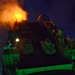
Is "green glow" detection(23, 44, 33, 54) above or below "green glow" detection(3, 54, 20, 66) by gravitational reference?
above

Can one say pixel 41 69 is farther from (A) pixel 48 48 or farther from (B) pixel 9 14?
(B) pixel 9 14

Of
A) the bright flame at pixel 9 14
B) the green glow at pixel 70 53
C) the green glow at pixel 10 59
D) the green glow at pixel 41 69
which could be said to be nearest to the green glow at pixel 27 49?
the green glow at pixel 10 59

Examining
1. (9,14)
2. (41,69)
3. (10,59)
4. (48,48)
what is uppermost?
(9,14)

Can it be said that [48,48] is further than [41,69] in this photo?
Yes

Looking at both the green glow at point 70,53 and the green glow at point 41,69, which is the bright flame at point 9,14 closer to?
the green glow at point 70,53

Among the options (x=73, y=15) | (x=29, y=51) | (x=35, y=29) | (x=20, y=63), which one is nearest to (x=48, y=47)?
(x=29, y=51)

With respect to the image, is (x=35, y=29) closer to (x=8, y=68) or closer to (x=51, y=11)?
(x=8, y=68)

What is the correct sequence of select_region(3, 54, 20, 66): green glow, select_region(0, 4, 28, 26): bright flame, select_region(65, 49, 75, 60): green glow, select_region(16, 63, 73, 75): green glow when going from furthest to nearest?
select_region(0, 4, 28, 26): bright flame, select_region(65, 49, 75, 60): green glow, select_region(3, 54, 20, 66): green glow, select_region(16, 63, 73, 75): green glow

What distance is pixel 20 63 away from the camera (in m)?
8.06

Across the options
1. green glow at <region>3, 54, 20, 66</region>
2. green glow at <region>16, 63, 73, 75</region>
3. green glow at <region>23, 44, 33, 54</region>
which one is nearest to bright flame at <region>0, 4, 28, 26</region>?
green glow at <region>23, 44, 33, 54</region>

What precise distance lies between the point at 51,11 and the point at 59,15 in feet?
2.52

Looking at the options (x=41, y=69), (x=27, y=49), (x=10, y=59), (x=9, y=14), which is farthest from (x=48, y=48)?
(x=9, y=14)

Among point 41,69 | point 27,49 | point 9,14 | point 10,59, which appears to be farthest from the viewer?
point 9,14

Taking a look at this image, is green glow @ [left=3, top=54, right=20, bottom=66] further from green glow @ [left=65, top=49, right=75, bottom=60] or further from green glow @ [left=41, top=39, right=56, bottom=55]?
green glow @ [left=65, top=49, right=75, bottom=60]
